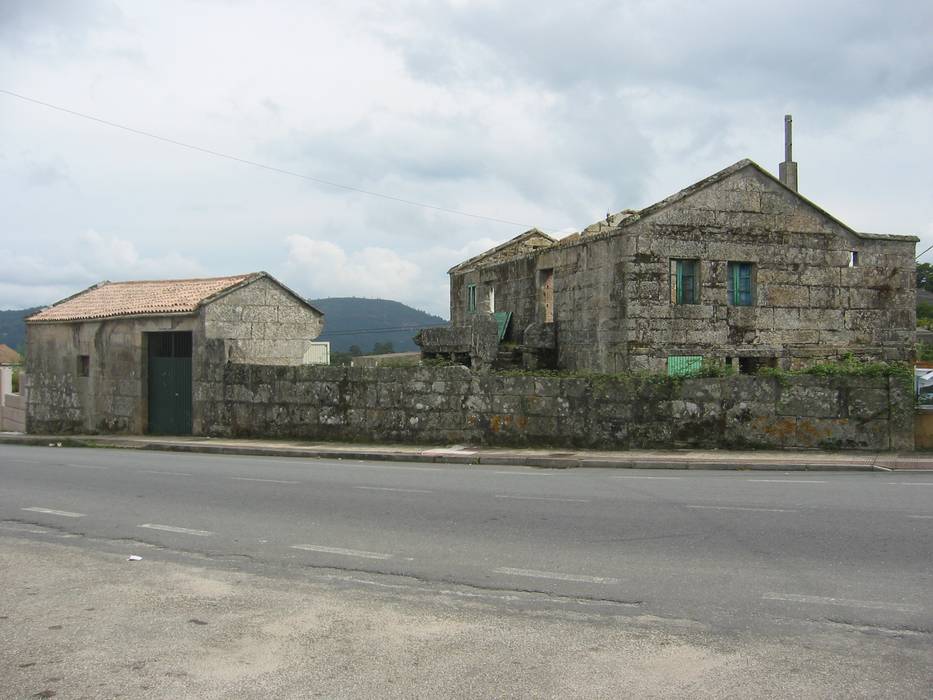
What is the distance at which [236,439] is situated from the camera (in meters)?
20.7

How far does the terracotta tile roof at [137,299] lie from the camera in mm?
22859

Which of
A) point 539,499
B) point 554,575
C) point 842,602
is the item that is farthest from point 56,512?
point 842,602

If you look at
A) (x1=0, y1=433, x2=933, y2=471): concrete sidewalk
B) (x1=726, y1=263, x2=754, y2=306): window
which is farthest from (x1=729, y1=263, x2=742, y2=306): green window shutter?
(x1=0, y1=433, x2=933, y2=471): concrete sidewalk

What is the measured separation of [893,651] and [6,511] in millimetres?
9920

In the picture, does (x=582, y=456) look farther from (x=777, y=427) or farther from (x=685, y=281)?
(x=685, y=281)

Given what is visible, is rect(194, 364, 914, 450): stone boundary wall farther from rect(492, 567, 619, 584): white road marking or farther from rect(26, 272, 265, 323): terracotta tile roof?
rect(492, 567, 619, 584): white road marking

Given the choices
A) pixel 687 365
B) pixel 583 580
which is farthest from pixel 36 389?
pixel 583 580

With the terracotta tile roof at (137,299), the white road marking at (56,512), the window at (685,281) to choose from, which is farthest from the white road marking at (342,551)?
the terracotta tile roof at (137,299)

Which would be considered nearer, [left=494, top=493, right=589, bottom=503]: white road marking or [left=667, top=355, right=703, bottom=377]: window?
[left=494, top=493, right=589, bottom=503]: white road marking

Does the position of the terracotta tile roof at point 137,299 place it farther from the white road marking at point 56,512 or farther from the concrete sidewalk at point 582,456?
the white road marking at point 56,512

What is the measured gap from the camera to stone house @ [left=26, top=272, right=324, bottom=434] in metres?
22.3

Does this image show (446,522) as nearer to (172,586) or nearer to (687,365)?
(172,586)

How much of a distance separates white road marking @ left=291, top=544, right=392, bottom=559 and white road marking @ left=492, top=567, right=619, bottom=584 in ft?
4.00

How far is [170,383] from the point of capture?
907 inches
